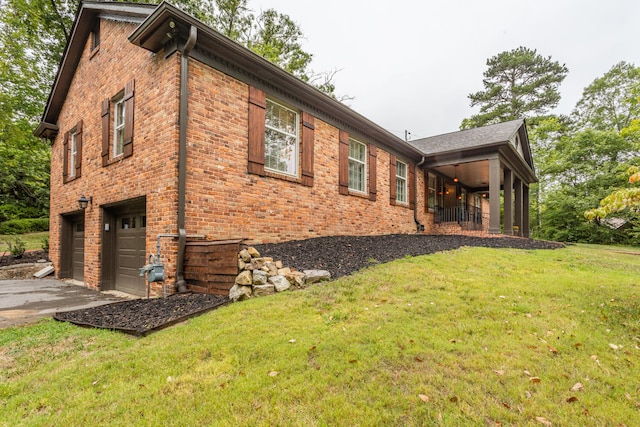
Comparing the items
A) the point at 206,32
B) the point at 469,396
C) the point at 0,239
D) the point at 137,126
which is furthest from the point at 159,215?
the point at 0,239

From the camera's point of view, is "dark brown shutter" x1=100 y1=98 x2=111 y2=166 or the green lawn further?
the green lawn

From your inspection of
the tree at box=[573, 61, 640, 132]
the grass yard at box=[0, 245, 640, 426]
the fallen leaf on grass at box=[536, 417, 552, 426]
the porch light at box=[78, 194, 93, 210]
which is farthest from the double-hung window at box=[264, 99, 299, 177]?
the tree at box=[573, 61, 640, 132]

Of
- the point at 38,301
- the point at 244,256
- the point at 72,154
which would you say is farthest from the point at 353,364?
the point at 72,154

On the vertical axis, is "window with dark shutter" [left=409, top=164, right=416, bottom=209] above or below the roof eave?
below

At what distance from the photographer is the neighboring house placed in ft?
16.6

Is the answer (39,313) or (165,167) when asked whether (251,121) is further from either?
(39,313)

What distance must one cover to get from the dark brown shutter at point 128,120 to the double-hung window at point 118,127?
1.99 ft

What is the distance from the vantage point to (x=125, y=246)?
21.4 ft

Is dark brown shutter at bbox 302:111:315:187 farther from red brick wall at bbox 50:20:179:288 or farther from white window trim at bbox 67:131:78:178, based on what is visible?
white window trim at bbox 67:131:78:178

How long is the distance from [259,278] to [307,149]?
4103 mm

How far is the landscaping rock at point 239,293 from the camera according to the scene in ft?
13.3

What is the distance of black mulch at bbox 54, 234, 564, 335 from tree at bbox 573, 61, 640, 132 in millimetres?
22246

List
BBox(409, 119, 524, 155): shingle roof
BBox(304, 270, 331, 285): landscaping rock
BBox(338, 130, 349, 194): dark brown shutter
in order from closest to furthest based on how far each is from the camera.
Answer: BBox(304, 270, 331, 285): landscaping rock, BBox(338, 130, 349, 194): dark brown shutter, BBox(409, 119, 524, 155): shingle roof

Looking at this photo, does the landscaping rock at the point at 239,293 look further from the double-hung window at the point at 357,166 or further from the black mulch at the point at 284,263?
the double-hung window at the point at 357,166
